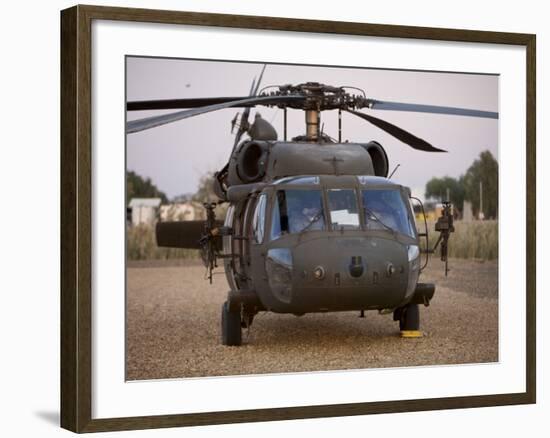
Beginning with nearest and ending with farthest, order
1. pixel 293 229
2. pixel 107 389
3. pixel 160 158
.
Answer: pixel 107 389 < pixel 160 158 < pixel 293 229

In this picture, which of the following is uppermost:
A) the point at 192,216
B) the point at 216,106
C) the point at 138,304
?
the point at 216,106

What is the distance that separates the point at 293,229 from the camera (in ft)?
33.9

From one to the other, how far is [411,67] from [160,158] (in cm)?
227

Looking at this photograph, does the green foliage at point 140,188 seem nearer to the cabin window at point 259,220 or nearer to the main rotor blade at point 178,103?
the main rotor blade at point 178,103

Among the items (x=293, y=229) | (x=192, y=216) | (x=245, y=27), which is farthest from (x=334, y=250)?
(x=245, y=27)

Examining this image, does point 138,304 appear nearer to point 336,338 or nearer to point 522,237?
point 336,338

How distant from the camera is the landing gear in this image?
33.9 ft

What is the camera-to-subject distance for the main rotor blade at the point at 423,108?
32.8ft

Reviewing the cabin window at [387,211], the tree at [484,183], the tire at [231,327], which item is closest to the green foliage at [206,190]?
the tire at [231,327]

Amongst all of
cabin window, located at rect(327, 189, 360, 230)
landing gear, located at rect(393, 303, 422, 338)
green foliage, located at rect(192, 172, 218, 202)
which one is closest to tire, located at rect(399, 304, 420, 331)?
landing gear, located at rect(393, 303, 422, 338)

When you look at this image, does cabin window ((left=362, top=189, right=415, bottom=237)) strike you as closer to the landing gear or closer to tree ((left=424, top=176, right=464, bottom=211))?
tree ((left=424, top=176, right=464, bottom=211))

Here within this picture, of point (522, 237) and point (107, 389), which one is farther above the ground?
point (522, 237)

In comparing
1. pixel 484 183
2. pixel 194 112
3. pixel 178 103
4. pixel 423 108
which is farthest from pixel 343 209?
pixel 178 103

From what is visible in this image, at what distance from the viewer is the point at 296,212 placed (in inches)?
412
